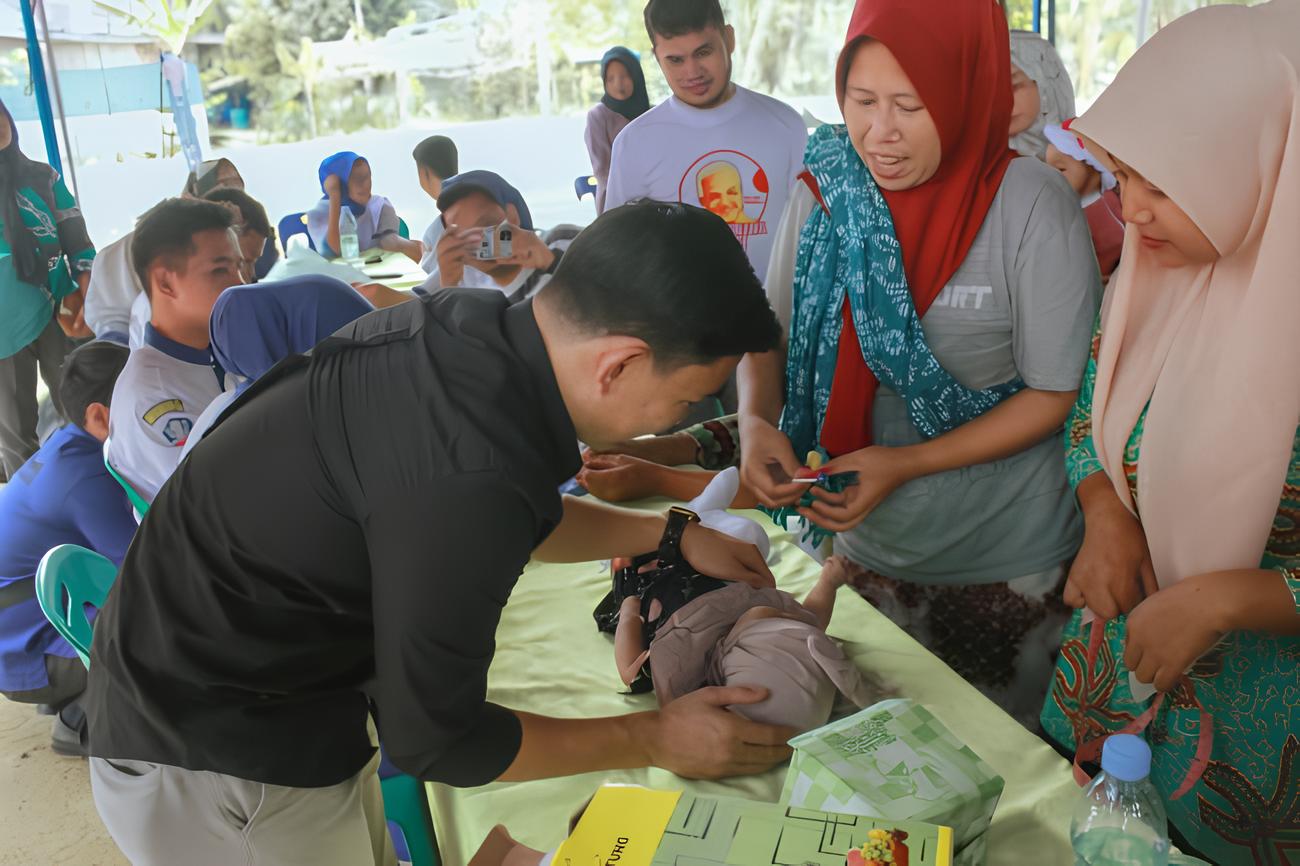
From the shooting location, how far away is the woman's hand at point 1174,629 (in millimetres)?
1104

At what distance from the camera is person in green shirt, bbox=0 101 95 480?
3965mm

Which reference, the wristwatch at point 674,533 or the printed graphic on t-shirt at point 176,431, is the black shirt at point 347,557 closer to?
the wristwatch at point 674,533

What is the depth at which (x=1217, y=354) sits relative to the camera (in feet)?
3.85

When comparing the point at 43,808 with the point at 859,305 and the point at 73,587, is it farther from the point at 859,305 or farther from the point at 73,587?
the point at 859,305

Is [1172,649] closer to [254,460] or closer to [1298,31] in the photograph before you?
[1298,31]

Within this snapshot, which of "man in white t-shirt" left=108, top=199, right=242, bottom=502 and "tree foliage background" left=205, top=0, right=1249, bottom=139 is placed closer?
"man in white t-shirt" left=108, top=199, right=242, bottom=502

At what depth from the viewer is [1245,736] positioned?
1.19 metres

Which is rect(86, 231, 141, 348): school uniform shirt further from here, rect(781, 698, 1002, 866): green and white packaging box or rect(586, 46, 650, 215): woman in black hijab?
rect(781, 698, 1002, 866): green and white packaging box

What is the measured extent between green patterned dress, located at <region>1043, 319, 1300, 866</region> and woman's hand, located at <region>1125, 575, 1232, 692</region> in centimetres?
8

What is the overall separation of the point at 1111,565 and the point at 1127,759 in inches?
20.7

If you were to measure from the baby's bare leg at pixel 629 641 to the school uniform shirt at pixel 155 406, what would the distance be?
4.35 feet

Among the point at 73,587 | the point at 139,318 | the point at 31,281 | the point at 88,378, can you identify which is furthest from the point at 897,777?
the point at 31,281

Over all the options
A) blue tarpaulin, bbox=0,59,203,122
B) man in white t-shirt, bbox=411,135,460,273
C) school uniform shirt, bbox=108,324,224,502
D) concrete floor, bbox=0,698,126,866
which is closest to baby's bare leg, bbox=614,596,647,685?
school uniform shirt, bbox=108,324,224,502

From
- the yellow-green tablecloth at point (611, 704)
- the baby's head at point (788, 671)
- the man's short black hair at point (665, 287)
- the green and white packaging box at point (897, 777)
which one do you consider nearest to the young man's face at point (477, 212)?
the yellow-green tablecloth at point (611, 704)
